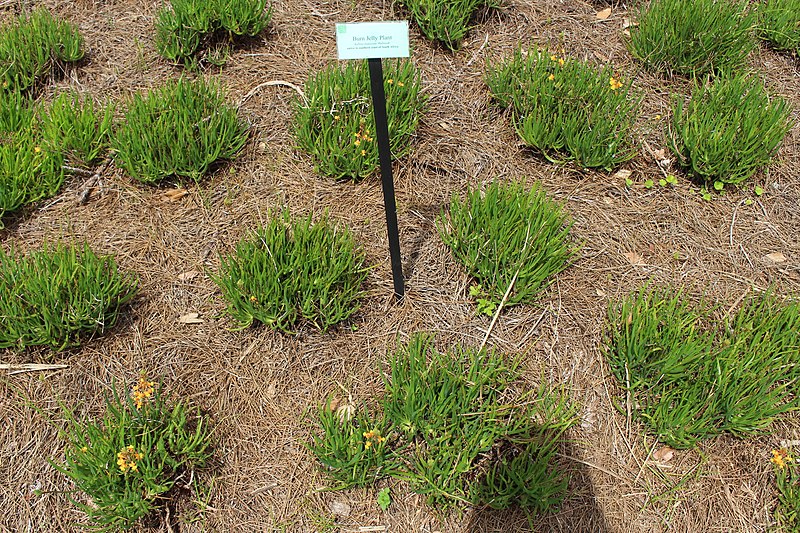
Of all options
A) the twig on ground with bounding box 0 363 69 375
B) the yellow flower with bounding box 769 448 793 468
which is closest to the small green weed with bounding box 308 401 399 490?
the twig on ground with bounding box 0 363 69 375

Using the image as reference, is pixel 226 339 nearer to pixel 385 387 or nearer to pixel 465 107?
pixel 385 387

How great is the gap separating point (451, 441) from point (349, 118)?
141 cm

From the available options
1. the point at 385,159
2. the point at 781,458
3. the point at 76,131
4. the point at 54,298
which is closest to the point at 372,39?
the point at 385,159

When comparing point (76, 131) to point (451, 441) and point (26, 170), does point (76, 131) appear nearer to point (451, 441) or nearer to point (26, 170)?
point (26, 170)

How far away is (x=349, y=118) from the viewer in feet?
8.04

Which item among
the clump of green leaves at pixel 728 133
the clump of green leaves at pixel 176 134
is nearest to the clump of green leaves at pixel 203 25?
the clump of green leaves at pixel 176 134

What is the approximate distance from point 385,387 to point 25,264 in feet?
4.42

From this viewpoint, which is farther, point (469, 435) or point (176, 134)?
point (176, 134)

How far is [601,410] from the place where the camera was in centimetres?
205

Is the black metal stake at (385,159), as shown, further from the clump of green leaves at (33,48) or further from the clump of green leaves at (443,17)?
the clump of green leaves at (33,48)

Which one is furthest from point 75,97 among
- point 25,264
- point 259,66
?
point 25,264

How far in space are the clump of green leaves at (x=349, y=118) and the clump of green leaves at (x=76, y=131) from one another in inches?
34.4

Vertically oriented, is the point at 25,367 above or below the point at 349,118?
below

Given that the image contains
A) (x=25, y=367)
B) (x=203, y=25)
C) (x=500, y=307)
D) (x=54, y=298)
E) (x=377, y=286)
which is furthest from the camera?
(x=203, y=25)
